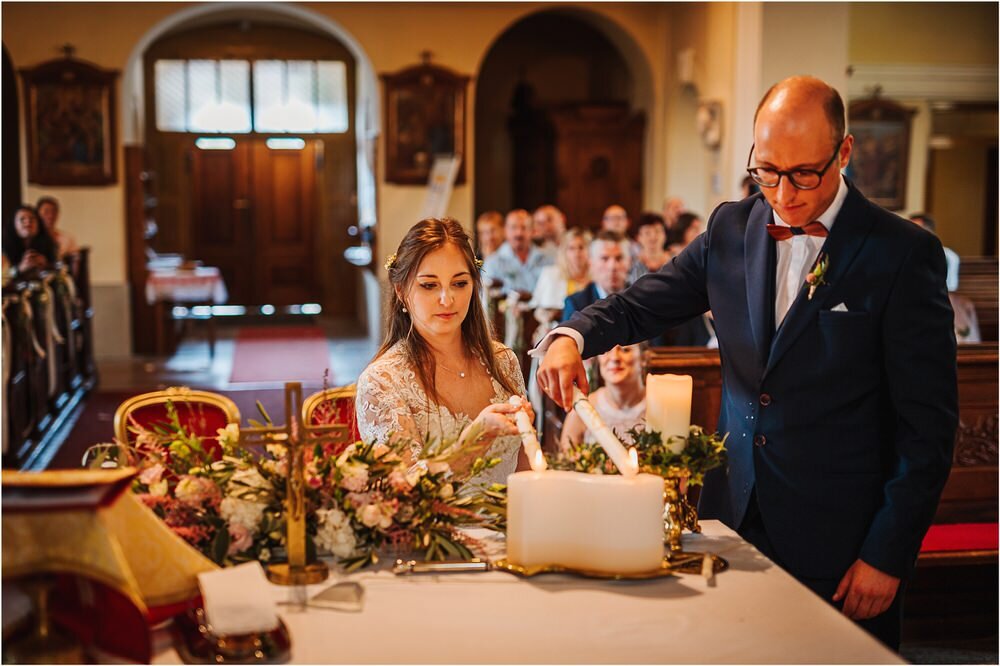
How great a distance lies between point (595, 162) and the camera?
13633 mm

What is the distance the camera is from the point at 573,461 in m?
2.15

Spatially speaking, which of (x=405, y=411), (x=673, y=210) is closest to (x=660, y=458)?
(x=405, y=411)

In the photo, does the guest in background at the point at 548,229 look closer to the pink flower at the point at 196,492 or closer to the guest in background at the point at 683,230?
the guest in background at the point at 683,230

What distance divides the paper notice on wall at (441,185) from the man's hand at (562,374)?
958cm

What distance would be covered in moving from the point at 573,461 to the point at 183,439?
0.73 m

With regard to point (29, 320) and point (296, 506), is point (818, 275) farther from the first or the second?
point (29, 320)

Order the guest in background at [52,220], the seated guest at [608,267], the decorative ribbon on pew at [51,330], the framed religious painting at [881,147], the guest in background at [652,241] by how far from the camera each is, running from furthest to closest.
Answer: the framed religious painting at [881,147], the guest in background at [52,220], the guest in background at [652,241], the decorative ribbon on pew at [51,330], the seated guest at [608,267]

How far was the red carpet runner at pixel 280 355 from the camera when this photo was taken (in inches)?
438

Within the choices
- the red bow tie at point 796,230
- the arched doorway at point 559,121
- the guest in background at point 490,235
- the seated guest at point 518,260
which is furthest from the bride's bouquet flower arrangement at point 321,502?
the arched doorway at point 559,121

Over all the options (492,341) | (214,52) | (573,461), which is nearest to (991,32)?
(214,52)

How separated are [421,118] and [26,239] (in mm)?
4301

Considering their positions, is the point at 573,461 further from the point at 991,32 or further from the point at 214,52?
the point at 214,52

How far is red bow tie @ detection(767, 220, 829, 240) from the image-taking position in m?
2.39

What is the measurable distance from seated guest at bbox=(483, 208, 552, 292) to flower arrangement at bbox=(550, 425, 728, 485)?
7.58m
